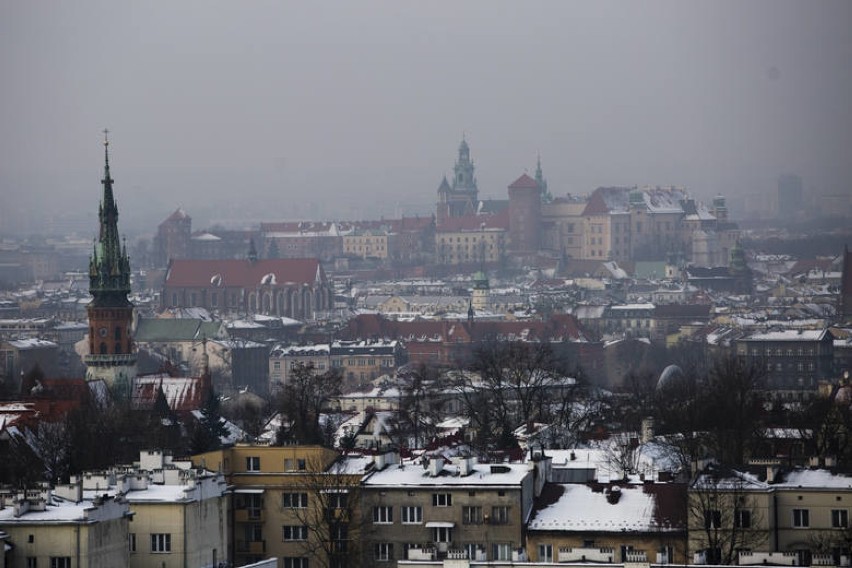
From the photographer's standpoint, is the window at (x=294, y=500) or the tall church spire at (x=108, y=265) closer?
the window at (x=294, y=500)

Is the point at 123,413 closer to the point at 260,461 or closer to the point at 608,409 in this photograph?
the point at 608,409

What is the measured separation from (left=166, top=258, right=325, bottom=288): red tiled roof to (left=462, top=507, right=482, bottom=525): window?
5554 inches

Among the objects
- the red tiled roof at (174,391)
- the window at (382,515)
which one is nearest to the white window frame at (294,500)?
the window at (382,515)

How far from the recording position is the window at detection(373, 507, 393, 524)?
44.1 m

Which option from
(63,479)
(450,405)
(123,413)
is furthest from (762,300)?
(63,479)

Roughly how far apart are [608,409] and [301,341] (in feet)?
228

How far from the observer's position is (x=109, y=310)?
86.2 metres

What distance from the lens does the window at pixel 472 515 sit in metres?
43.3

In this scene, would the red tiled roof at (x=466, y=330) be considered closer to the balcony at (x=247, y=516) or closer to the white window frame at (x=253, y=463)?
the white window frame at (x=253, y=463)

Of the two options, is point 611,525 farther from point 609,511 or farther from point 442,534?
point 442,534

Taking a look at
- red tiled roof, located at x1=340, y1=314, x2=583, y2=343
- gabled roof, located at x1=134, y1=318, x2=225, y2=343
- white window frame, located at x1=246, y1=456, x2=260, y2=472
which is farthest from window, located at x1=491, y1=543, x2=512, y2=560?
gabled roof, located at x1=134, y1=318, x2=225, y2=343

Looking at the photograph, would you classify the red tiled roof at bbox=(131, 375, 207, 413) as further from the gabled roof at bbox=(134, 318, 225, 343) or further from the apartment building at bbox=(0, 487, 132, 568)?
the gabled roof at bbox=(134, 318, 225, 343)

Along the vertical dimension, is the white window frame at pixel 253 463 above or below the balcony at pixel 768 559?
above

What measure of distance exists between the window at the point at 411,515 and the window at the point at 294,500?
245 centimetres
